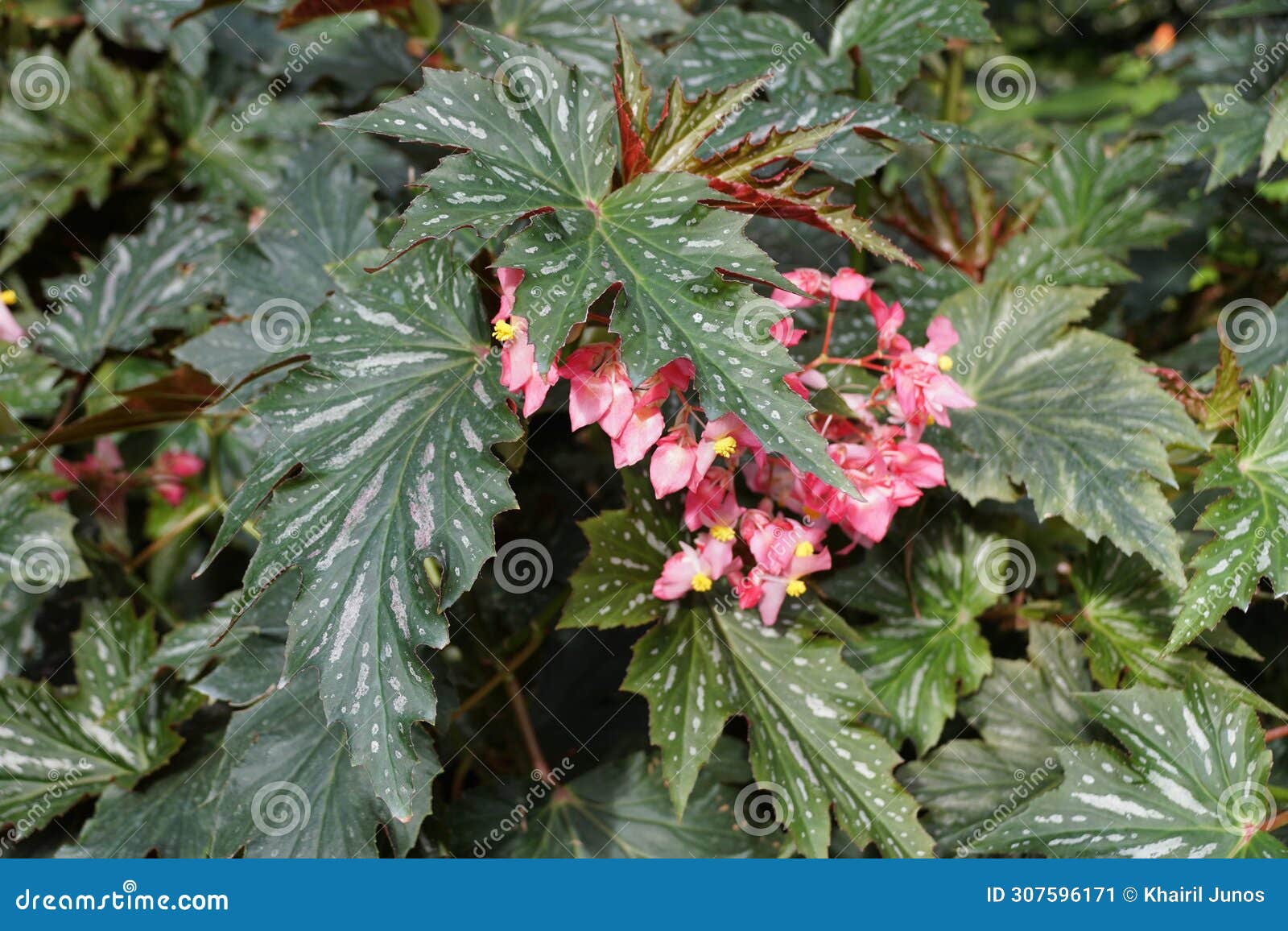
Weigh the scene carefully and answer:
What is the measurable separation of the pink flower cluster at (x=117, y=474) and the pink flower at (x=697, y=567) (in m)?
0.84

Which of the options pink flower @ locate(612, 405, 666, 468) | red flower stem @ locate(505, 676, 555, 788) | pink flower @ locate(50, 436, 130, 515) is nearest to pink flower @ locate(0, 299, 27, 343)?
pink flower @ locate(50, 436, 130, 515)

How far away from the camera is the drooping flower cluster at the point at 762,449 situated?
2.92 feet

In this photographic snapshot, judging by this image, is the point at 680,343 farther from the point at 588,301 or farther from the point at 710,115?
the point at 710,115

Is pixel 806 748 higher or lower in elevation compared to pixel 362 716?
lower

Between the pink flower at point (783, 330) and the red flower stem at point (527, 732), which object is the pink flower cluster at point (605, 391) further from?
the red flower stem at point (527, 732)

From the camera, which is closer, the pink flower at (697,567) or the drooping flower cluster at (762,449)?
the drooping flower cluster at (762,449)

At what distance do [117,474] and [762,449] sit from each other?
1.07m

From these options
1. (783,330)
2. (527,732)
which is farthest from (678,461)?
(527,732)

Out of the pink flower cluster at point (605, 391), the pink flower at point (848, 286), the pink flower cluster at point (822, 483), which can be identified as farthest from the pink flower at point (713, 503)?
the pink flower at point (848, 286)

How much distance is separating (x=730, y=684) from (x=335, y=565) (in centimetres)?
41

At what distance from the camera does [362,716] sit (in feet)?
2.74

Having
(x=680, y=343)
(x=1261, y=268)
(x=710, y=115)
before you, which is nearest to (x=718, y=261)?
(x=680, y=343)

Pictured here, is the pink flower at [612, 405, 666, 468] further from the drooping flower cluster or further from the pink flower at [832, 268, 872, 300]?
the pink flower at [832, 268, 872, 300]

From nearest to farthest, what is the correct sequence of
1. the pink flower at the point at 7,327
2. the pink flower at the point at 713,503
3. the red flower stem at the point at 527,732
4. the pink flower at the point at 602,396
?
the pink flower at the point at 602,396, the pink flower at the point at 713,503, the red flower stem at the point at 527,732, the pink flower at the point at 7,327
